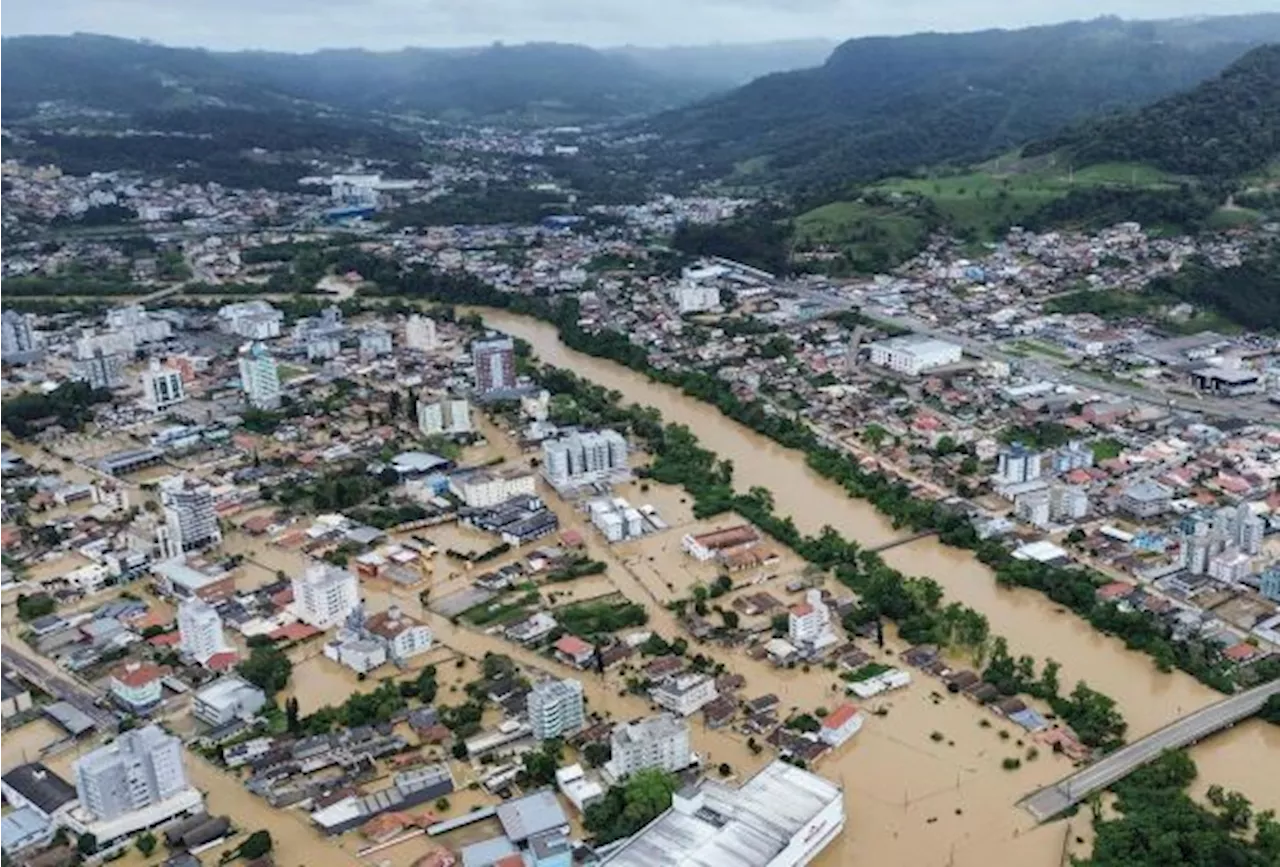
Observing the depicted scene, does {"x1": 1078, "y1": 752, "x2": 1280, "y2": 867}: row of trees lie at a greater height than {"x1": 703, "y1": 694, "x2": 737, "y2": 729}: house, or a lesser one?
greater

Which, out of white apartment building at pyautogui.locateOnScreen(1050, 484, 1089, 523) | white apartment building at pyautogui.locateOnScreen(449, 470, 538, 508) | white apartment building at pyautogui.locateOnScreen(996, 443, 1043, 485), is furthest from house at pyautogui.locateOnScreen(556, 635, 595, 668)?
white apartment building at pyautogui.locateOnScreen(996, 443, 1043, 485)

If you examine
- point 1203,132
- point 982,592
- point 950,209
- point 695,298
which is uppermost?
point 1203,132

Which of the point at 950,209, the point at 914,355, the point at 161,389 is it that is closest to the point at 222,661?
the point at 161,389

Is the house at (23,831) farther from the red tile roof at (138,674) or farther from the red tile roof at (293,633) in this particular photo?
the red tile roof at (293,633)

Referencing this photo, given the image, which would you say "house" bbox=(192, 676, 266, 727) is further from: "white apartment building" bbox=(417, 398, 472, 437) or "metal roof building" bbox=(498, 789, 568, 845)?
"white apartment building" bbox=(417, 398, 472, 437)

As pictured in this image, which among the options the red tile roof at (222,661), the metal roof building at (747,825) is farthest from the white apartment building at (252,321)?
the metal roof building at (747,825)

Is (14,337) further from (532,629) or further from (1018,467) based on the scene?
(1018,467)
